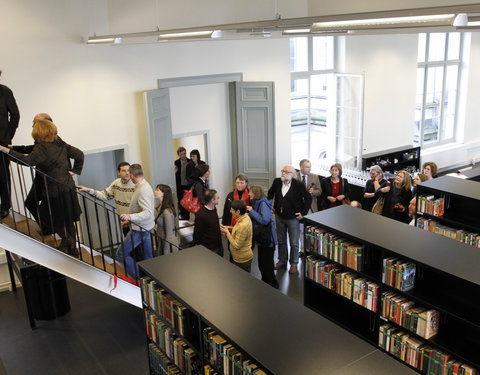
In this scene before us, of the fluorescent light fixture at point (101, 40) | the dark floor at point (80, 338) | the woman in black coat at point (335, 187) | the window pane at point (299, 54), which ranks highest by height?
the fluorescent light fixture at point (101, 40)

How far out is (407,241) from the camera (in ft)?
15.3

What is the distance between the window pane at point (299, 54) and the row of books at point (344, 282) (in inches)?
264

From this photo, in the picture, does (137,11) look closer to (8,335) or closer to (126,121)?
(126,121)

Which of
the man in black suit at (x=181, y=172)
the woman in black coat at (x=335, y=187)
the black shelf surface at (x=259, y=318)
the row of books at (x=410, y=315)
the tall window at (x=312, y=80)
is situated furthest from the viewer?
the tall window at (x=312, y=80)

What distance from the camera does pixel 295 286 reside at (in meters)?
7.10

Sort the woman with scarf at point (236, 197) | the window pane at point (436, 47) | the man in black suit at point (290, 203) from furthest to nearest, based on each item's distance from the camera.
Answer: the window pane at point (436, 47)
the man in black suit at point (290, 203)
the woman with scarf at point (236, 197)

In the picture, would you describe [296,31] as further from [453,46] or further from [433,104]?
[453,46]

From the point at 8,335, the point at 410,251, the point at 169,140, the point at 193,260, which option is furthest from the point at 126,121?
the point at 410,251

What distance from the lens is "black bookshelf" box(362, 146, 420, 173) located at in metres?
11.0

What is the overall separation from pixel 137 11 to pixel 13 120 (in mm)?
3165

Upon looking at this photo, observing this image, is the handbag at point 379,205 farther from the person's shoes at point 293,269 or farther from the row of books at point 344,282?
the row of books at point 344,282

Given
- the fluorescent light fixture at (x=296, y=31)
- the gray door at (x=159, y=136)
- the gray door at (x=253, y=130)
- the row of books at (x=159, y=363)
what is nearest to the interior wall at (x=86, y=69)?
the gray door at (x=159, y=136)

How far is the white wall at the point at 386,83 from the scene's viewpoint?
11055 mm

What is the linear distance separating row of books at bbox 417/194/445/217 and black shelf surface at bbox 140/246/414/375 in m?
3.14
